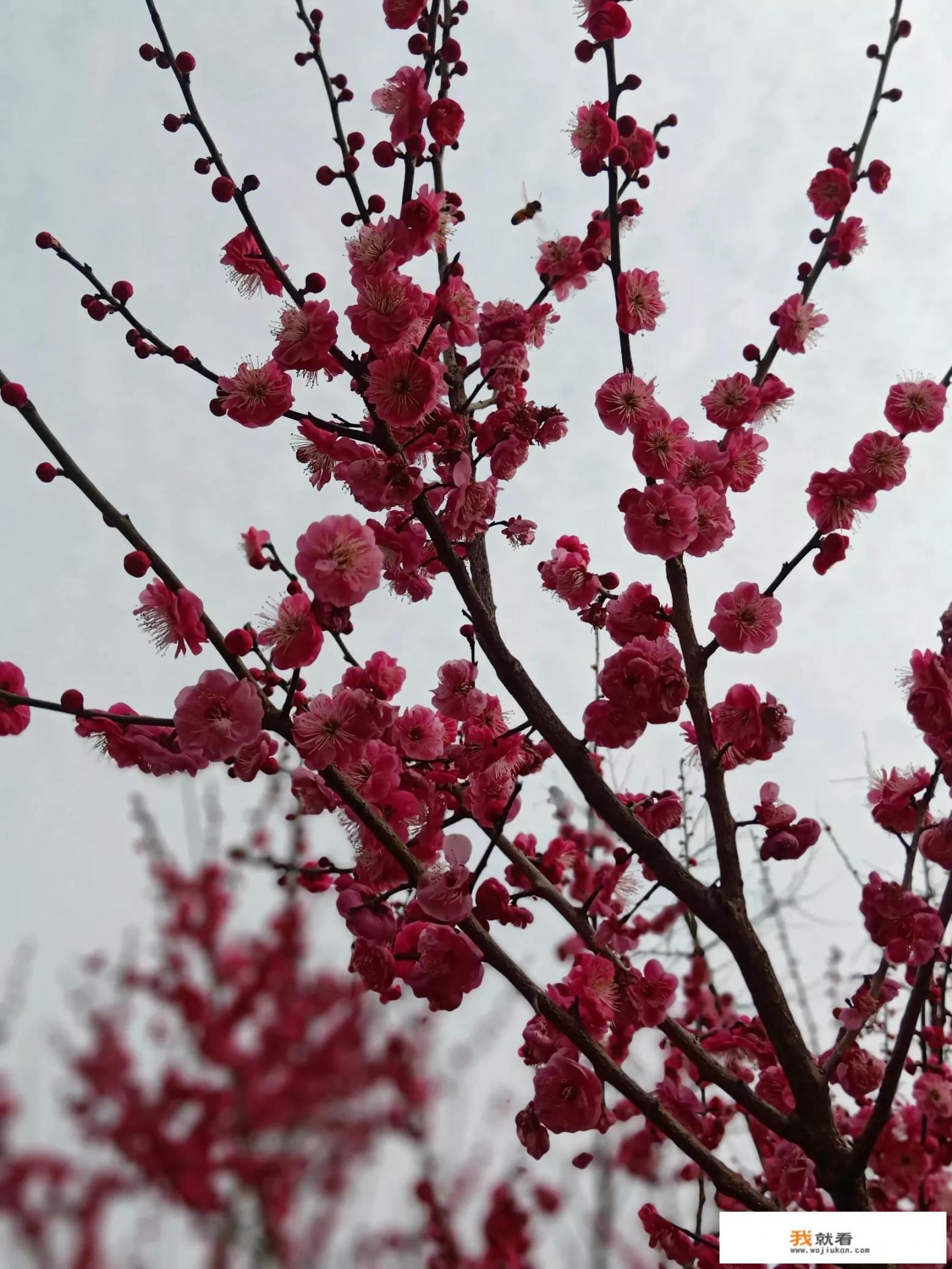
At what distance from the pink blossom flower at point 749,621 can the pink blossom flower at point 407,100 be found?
148 centimetres

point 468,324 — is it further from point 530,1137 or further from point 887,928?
point 530,1137

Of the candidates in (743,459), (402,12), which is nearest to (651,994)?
(743,459)

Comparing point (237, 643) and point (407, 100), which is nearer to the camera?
point (237, 643)

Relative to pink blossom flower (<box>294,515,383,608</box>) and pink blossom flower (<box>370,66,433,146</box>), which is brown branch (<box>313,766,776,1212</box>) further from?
pink blossom flower (<box>370,66,433,146</box>)

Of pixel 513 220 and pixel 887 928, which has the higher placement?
pixel 513 220

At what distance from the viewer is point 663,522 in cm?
228

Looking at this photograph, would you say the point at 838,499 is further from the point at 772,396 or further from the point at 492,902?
the point at 492,902

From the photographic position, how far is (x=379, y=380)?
85.2 inches

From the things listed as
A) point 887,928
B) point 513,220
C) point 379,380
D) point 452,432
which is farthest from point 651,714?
point 513,220

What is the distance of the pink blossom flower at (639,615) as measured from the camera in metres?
2.32

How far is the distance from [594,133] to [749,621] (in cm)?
134

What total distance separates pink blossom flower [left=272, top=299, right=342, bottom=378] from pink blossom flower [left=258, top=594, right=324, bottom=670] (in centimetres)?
60

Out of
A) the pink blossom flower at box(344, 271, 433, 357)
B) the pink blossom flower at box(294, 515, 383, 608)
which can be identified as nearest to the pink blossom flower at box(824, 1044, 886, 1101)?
the pink blossom flower at box(294, 515, 383, 608)

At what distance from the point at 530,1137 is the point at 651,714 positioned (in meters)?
1.01
